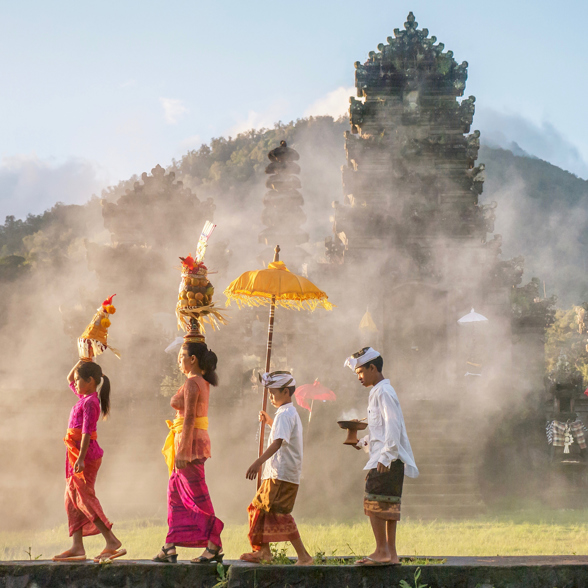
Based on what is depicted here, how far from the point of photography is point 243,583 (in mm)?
5625

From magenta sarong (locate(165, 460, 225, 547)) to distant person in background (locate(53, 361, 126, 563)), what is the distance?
0.54 meters

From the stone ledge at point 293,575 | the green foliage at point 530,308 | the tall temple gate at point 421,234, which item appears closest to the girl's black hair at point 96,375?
the stone ledge at point 293,575

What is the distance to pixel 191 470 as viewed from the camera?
6.18m

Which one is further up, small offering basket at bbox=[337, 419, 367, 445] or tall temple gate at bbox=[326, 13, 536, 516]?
tall temple gate at bbox=[326, 13, 536, 516]

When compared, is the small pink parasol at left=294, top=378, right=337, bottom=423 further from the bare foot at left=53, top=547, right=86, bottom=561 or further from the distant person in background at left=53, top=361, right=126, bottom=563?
the bare foot at left=53, top=547, right=86, bottom=561

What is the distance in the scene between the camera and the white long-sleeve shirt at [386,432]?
584 cm

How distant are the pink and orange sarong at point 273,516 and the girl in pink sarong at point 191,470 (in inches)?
12.8

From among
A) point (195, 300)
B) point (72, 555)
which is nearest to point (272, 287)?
point (195, 300)

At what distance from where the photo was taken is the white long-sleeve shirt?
5844 millimetres

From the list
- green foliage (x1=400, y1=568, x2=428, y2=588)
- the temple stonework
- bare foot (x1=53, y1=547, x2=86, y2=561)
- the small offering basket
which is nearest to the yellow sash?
bare foot (x1=53, y1=547, x2=86, y2=561)

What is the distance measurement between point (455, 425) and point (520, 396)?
272 centimetres

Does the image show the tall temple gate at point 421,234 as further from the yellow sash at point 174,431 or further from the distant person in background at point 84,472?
the distant person in background at point 84,472

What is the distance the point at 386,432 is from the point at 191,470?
5.92ft

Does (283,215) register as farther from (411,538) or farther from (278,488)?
(278,488)
